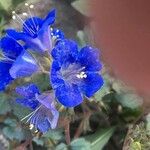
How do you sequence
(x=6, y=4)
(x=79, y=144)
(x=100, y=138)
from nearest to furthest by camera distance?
(x=79, y=144) < (x=100, y=138) < (x=6, y=4)

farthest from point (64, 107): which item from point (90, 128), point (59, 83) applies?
point (90, 128)

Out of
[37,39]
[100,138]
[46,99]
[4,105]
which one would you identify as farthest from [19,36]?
[100,138]

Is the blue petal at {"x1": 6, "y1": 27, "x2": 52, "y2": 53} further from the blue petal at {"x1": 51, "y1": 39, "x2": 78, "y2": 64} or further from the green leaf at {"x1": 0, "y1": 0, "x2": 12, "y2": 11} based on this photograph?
the green leaf at {"x1": 0, "y1": 0, "x2": 12, "y2": 11}

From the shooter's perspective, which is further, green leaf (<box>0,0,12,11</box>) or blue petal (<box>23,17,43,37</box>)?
green leaf (<box>0,0,12,11</box>)

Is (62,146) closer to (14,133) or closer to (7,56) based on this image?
(14,133)

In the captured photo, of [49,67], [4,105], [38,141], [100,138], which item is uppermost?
[49,67]

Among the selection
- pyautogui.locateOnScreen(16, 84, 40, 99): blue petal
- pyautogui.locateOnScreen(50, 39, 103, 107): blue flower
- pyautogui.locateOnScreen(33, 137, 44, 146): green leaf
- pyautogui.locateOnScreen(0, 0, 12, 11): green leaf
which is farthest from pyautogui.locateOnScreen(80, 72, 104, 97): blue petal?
pyautogui.locateOnScreen(0, 0, 12, 11): green leaf

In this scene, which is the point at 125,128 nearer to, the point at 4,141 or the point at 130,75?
the point at 4,141
